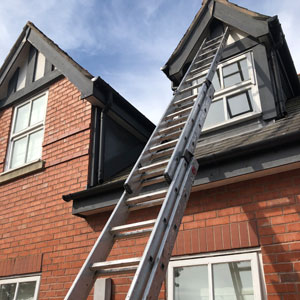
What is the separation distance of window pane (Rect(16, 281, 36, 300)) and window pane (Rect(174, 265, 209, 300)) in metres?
2.47

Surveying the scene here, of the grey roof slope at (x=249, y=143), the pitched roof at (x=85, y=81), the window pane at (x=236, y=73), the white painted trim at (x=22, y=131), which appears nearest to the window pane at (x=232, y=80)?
the window pane at (x=236, y=73)

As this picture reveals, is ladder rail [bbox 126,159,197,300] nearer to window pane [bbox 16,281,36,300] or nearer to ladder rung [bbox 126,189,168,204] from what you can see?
ladder rung [bbox 126,189,168,204]

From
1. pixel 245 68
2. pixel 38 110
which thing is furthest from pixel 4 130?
pixel 245 68

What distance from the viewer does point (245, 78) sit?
5309 millimetres

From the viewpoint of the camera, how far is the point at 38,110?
7039 mm

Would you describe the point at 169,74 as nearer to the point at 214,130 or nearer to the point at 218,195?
the point at 214,130

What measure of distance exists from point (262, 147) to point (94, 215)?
8.59ft

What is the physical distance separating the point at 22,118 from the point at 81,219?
3.23 m

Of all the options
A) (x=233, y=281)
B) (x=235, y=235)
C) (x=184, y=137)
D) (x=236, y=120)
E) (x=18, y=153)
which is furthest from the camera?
(x=18, y=153)

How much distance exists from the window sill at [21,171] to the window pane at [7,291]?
1.88 metres

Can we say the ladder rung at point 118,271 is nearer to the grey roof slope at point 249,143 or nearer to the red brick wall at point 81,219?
the red brick wall at point 81,219

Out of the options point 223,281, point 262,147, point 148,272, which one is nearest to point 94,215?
point 223,281

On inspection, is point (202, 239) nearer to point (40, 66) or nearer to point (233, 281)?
point (233, 281)

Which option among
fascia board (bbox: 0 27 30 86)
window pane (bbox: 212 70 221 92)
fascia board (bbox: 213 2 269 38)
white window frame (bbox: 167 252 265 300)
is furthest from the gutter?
fascia board (bbox: 0 27 30 86)
